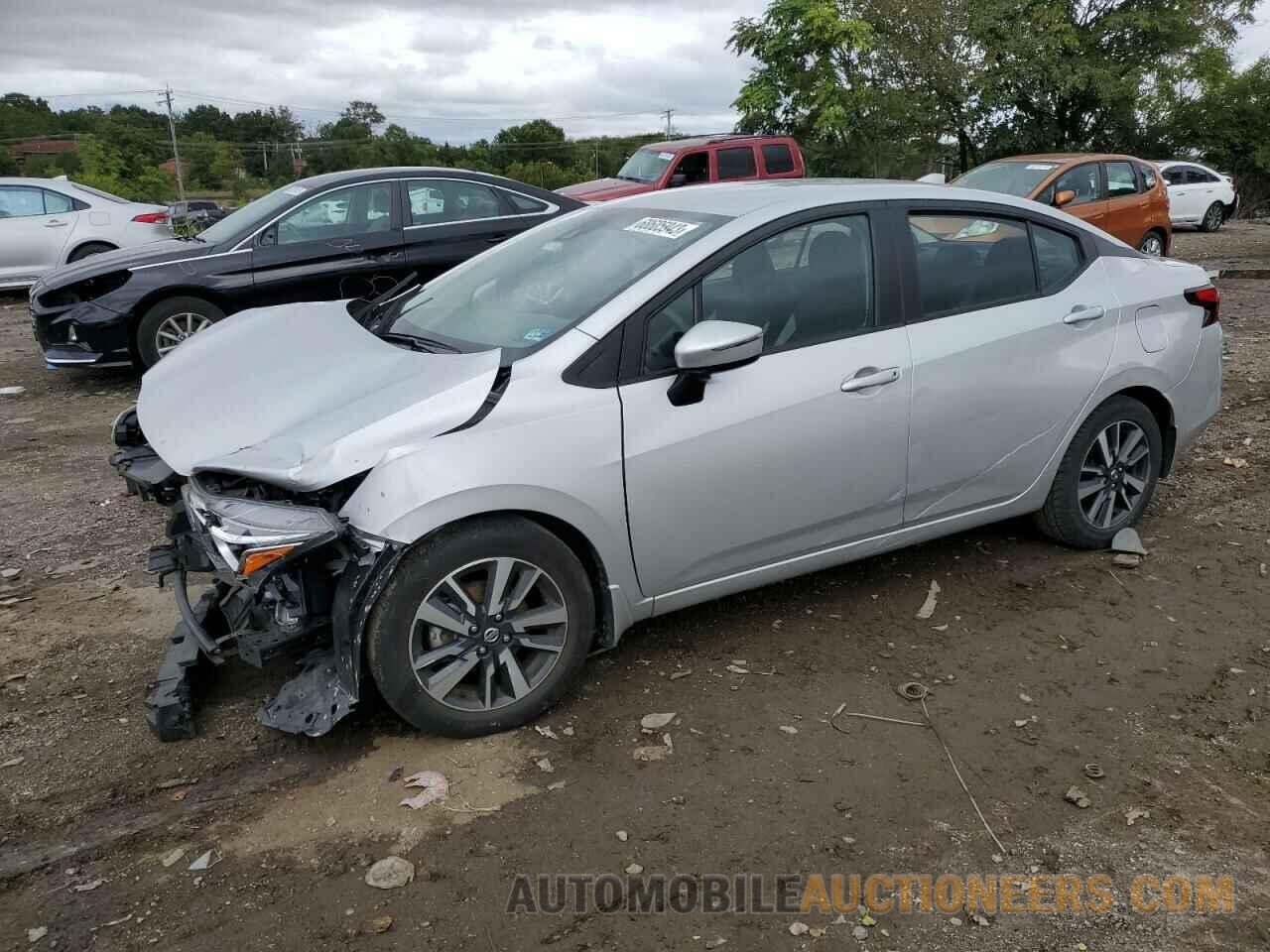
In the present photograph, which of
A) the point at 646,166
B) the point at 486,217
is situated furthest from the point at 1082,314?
the point at 646,166

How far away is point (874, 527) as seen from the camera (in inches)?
159

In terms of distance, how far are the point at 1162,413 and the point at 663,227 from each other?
2600 mm

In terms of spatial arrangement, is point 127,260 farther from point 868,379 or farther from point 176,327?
point 868,379

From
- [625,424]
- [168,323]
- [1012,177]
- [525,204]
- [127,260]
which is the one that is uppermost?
[1012,177]

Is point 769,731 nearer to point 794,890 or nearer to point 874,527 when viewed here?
point 794,890

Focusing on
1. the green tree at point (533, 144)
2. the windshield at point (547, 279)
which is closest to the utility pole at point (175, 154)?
the green tree at point (533, 144)

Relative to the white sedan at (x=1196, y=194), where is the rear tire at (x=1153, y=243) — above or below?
below

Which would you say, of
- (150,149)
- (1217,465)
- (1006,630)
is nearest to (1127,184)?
(1217,465)

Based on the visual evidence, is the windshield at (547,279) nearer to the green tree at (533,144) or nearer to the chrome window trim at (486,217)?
the chrome window trim at (486,217)

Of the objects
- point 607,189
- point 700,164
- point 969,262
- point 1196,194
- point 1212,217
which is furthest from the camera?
point 1212,217

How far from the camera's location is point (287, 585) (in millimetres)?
3119

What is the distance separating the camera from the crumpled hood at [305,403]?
10.2 feet

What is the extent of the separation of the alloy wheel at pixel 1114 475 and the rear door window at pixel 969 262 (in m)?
0.83

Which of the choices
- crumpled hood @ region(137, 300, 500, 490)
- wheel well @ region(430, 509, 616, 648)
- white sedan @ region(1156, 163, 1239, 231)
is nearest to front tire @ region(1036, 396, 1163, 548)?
wheel well @ region(430, 509, 616, 648)
